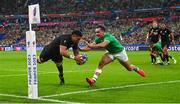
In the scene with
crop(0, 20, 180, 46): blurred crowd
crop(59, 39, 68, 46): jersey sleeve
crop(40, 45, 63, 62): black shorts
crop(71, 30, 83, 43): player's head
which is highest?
crop(71, 30, 83, 43): player's head

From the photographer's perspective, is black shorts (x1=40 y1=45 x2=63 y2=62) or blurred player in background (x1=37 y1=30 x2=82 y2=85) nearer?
blurred player in background (x1=37 y1=30 x2=82 y2=85)

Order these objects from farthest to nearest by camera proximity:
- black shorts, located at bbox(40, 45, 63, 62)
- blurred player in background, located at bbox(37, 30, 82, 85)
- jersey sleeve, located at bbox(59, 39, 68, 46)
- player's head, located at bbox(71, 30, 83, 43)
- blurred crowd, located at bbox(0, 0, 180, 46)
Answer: blurred crowd, located at bbox(0, 0, 180, 46), black shorts, located at bbox(40, 45, 63, 62), jersey sleeve, located at bbox(59, 39, 68, 46), blurred player in background, located at bbox(37, 30, 82, 85), player's head, located at bbox(71, 30, 83, 43)

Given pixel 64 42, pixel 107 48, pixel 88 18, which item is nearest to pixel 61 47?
pixel 64 42

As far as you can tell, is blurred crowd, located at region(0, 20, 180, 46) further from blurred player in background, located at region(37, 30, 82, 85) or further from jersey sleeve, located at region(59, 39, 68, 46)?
jersey sleeve, located at region(59, 39, 68, 46)

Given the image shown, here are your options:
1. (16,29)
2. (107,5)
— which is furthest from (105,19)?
(16,29)

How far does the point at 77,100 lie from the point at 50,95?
1.37 metres

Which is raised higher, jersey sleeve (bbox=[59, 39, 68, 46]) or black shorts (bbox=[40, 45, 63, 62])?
jersey sleeve (bbox=[59, 39, 68, 46])

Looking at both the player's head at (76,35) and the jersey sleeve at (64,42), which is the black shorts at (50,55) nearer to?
the jersey sleeve at (64,42)

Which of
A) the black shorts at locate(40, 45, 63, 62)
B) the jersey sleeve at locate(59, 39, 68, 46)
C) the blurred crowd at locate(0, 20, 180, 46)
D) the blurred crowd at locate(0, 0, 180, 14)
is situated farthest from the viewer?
the blurred crowd at locate(0, 0, 180, 14)

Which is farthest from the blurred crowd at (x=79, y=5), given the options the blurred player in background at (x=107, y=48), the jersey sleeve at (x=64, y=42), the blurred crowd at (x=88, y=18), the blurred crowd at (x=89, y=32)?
the jersey sleeve at (x=64, y=42)

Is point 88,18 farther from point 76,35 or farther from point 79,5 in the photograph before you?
point 76,35

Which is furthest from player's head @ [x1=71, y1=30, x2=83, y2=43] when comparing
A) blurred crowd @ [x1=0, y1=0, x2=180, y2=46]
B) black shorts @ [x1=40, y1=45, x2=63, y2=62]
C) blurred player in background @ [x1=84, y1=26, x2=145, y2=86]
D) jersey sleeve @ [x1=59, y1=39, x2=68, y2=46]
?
blurred crowd @ [x1=0, y1=0, x2=180, y2=46]

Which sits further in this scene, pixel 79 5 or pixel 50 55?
pixel 79 5

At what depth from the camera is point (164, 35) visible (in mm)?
26125
